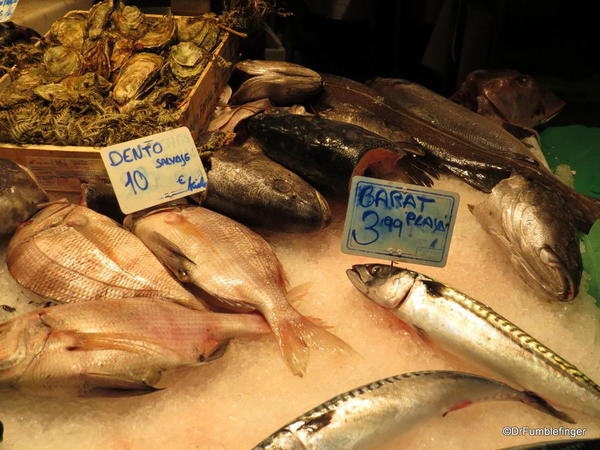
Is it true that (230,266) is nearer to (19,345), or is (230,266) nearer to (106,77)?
(19,345)

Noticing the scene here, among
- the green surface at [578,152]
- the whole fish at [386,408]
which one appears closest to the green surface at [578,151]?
the green surface at [578,152]

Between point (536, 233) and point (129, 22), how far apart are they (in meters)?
2.54

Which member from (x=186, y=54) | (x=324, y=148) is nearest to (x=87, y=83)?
(x=186, y=54)

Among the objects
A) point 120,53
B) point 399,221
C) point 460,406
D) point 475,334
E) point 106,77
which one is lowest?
point 460,406

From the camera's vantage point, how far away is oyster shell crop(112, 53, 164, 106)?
2.36 meters

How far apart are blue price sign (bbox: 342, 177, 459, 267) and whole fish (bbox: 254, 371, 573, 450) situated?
0.43m

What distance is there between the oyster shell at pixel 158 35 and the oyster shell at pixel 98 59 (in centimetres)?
18

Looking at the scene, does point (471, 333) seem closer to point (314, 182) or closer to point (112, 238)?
point (314, 182)

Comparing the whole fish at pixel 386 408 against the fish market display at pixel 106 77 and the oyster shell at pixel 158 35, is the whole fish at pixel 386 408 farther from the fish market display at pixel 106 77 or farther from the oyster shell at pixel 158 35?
the oyster shell at pixel 158 35

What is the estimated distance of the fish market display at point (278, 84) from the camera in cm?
265

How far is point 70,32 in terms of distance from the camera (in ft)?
8.96

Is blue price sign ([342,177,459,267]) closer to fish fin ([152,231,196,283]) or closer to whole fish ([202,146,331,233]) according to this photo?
whole fish ([202,146,331,233])

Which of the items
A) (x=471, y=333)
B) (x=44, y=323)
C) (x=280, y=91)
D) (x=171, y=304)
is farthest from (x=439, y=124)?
(x=44, y=323)

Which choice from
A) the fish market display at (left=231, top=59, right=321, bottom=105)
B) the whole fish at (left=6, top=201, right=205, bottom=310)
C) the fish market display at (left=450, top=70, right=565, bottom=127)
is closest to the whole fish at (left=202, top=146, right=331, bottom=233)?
the whole fish at (left=6, top=201, right=205, bottom=310)
